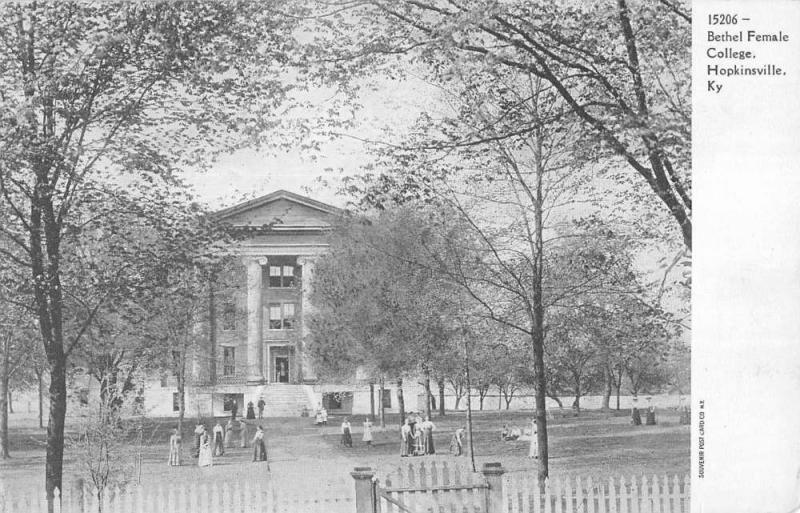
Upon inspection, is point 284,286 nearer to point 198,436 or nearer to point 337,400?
point 337,400

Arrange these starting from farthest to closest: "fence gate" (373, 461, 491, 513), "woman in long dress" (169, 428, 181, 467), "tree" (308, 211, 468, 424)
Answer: "tree" (308, 211, 468, 424) → "woman in long dress" (169, 428, 181, 467) → "fence gate" (373, 461, 491, 513)

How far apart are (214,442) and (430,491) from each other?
138cm

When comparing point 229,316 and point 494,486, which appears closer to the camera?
point 494,486

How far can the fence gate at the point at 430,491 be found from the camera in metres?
7.09

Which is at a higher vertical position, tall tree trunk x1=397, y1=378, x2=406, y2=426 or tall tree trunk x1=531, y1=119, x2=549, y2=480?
tall tree trunk x1=531, y1=119, x2=549, y2=480

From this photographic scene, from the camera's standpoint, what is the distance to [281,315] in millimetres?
7273

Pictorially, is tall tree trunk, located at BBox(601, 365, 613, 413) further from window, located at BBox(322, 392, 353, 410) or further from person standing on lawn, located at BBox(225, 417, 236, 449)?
person standing on lawn, located at BBox(225, 417, 236, 449)

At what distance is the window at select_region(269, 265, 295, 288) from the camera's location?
7.23m

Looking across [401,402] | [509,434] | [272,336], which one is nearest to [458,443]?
[509,434]

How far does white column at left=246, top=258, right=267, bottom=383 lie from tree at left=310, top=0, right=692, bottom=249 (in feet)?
4.72

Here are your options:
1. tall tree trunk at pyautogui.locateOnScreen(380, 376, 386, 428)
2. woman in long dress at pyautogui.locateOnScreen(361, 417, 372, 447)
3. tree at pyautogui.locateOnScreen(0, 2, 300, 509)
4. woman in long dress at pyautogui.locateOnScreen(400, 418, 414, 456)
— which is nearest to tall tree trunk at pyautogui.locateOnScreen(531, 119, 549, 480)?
woman in long dress at pyautogui.locateOnScreen(400, 418, 414, 456)

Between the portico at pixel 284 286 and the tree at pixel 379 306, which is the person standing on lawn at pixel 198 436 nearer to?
the portico at pixel 284 286
